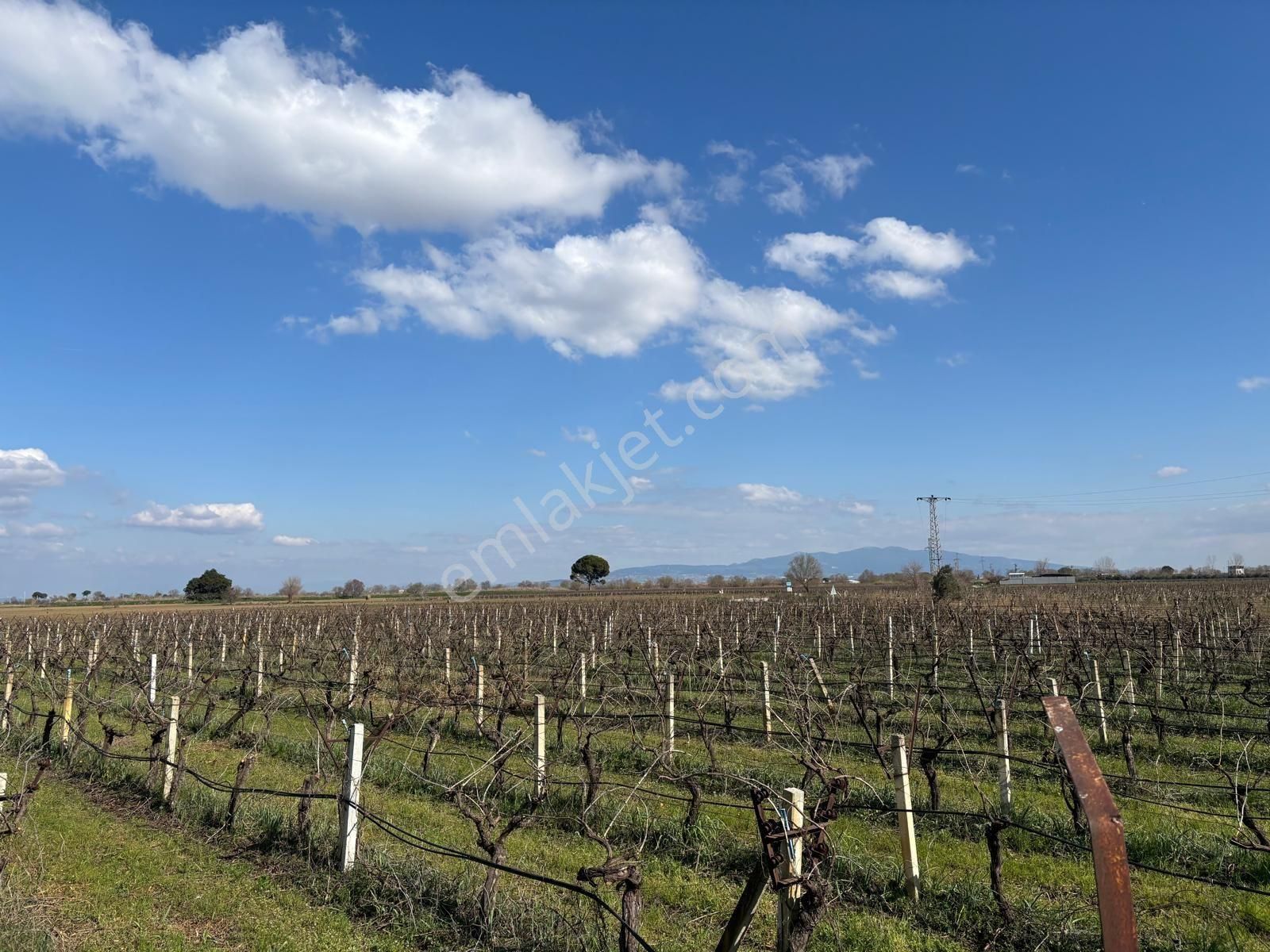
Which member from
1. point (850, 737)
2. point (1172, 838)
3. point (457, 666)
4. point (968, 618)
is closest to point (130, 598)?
point (457, 666)

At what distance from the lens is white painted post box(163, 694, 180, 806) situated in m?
7.34

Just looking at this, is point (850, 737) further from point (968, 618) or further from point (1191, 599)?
point (1191, 599)

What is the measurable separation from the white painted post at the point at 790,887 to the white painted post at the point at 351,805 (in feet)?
10.7

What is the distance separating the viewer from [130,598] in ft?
229

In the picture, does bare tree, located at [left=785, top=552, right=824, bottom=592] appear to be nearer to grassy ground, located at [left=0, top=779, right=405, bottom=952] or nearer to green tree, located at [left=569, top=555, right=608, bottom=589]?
green tree, located at [left=569, top=555, right=608, bottom=589]

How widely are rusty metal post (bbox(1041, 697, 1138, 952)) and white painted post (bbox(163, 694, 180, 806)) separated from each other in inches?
304

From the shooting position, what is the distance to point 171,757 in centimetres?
811

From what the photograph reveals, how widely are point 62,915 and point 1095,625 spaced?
21.4 m

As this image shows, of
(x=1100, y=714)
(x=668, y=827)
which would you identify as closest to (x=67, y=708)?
(x=668, y=827)

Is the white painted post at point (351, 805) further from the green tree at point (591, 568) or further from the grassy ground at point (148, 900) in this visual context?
the green tree at point (591, 568)

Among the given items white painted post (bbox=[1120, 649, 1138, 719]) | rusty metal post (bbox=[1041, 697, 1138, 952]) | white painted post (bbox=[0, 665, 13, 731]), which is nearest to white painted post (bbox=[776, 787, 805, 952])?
rusty metal post (bbox=[1041, 697, 1138, 952])

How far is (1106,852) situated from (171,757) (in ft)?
29.5

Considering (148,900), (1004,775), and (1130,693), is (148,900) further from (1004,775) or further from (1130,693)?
(1130,693)

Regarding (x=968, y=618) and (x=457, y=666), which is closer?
(x=457, y=666)
